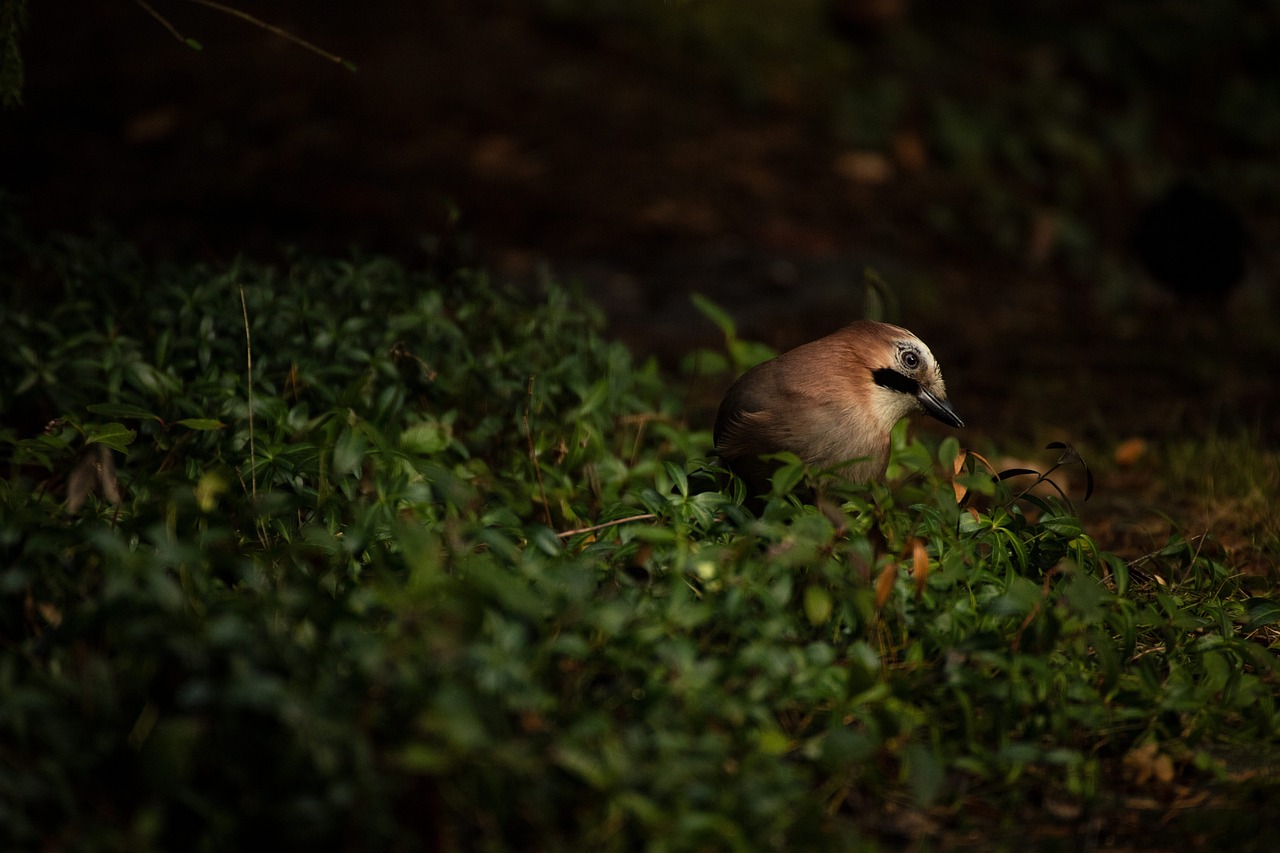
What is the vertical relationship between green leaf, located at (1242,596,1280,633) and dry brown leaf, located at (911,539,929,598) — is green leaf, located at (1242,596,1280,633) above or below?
below

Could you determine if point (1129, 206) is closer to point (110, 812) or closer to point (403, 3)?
point (403, 3)

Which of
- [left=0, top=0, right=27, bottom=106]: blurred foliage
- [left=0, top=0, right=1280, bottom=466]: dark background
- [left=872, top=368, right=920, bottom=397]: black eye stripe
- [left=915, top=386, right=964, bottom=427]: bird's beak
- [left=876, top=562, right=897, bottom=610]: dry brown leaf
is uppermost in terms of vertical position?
[left=0, top=0, right=27, bottom=106]: blurred foliage

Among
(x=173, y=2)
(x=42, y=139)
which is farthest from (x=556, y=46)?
(x=42, y=139)


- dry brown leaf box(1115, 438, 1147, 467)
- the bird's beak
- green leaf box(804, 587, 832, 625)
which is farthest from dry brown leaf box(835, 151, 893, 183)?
green leaf box(804, 587, 832, 625)

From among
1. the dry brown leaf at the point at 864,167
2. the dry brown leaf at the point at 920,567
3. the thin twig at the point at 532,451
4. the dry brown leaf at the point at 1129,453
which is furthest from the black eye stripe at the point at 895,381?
the dry brown leaf at the point at 864,167

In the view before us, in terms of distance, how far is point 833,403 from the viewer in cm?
328

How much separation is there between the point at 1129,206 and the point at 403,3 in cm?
545

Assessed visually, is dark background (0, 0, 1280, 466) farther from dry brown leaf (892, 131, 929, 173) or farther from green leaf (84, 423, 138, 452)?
green leaf (84, 423, 138, 452)

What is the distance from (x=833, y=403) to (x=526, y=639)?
131cm

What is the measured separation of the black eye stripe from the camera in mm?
3400

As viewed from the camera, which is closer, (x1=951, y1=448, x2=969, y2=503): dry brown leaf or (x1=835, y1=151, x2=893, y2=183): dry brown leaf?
(x1=951, y1=448, x2=969, y2=503): dry brown leaf

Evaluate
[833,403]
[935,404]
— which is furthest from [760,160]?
[833,403]

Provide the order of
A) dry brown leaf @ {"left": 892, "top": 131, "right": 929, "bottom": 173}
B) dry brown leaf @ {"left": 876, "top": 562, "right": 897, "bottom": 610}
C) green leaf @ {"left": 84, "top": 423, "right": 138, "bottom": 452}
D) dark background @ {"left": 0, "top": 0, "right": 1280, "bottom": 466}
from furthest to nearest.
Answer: dry brown leaf @ {"left": 892, "top": 131, "right": 929, "bottom": 173}
dark background @ {"left": 0, "top": 0, "right": 1280, "bottom": 466}
green leaf @ {"left": 84, "top": 423, "right": 138, "bottom": 452}
dry brown leaf @ {"left": 876, "top": 562, "right": 897, "bottom": 610}

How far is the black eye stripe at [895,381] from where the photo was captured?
11.2 ft
